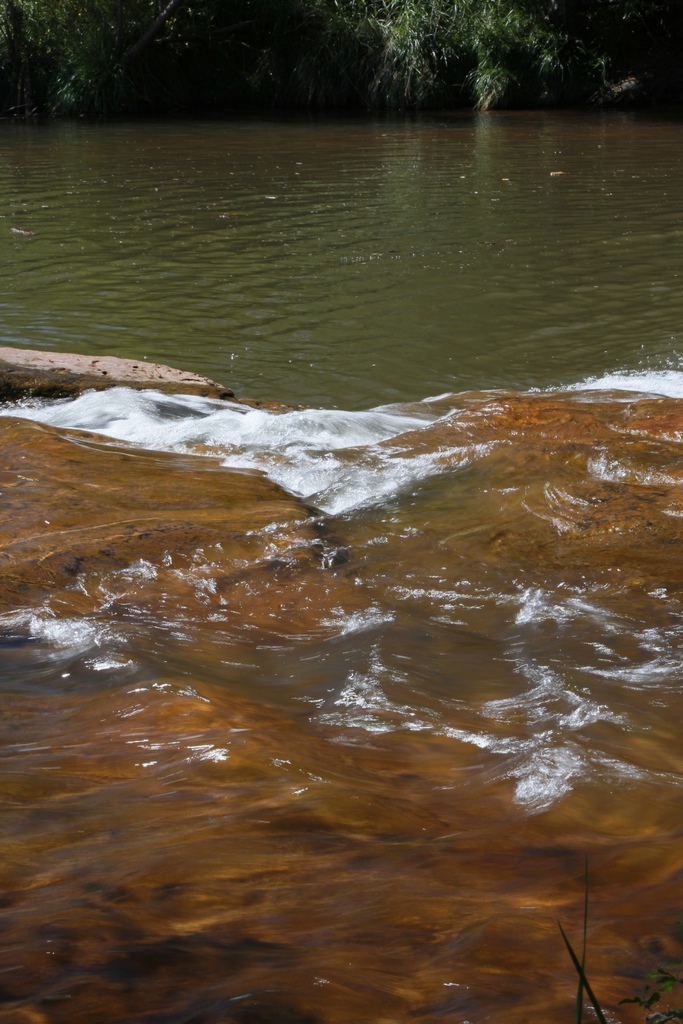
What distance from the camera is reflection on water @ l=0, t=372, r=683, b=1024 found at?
1.88 m

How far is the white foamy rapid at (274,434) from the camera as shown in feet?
17.3

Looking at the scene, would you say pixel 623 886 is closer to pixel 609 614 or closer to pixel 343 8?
pixel 609 614

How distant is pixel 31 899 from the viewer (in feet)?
6.72

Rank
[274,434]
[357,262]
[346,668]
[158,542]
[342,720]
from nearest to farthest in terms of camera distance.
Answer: [342,720]
[346,668]
[158,542]
[274,434]
[357,262]

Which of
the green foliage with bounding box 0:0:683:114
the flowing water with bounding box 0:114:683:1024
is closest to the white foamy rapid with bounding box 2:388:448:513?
the flowing water with bounding box 0:114:683:1024

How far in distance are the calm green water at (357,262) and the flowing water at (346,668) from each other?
7 cm

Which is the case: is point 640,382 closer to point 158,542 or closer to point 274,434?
point 274,434

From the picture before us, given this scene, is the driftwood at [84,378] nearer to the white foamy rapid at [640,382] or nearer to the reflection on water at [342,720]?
the reflection on water at [342,720]

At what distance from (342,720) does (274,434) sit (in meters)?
3.29

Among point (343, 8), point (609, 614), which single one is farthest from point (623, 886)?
point (343, 8)

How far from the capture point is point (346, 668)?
3.42 m

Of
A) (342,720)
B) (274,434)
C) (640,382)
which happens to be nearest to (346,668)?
(342,720)

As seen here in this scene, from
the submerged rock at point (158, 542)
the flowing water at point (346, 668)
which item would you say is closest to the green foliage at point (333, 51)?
the flowing water at point (346, 668)

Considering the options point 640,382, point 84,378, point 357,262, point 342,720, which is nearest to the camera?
point 342,720
